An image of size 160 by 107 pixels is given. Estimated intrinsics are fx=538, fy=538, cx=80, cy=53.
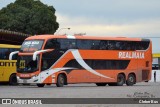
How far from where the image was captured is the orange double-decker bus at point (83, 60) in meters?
37.2

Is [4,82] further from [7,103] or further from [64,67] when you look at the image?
[7,103]

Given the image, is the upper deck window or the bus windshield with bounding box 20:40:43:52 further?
the upper deck window

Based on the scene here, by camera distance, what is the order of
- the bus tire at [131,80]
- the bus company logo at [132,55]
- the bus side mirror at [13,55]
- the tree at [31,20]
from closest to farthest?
the bus side mirror at [13,55], the bus company logo at [132,55], the bus tire at [131,80], the tree at [31,20]

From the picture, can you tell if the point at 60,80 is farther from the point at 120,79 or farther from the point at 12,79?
the point at 12,79

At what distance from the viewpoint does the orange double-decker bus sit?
37.2 m

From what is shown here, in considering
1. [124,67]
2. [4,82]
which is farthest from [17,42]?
[124,67]

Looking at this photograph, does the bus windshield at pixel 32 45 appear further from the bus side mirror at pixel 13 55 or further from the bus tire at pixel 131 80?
the bus tire at pixel 131 80

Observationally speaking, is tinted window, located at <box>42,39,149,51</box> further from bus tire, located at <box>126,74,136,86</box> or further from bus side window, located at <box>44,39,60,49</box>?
bus tire, located at <box>126,74,136,86</box>

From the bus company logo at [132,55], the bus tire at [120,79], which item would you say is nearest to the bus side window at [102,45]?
the bus company logo at [132,55]

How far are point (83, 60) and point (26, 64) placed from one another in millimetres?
4685

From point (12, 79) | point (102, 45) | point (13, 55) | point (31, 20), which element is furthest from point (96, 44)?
point (31, 20)

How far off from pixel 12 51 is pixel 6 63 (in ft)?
3.57

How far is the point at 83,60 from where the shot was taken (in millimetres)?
39812

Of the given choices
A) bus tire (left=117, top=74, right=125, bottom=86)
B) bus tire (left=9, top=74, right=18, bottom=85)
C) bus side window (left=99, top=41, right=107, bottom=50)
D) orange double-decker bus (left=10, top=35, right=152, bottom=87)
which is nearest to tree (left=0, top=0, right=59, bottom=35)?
bus tire (left=9, top=74, right=18, bottom=85)
